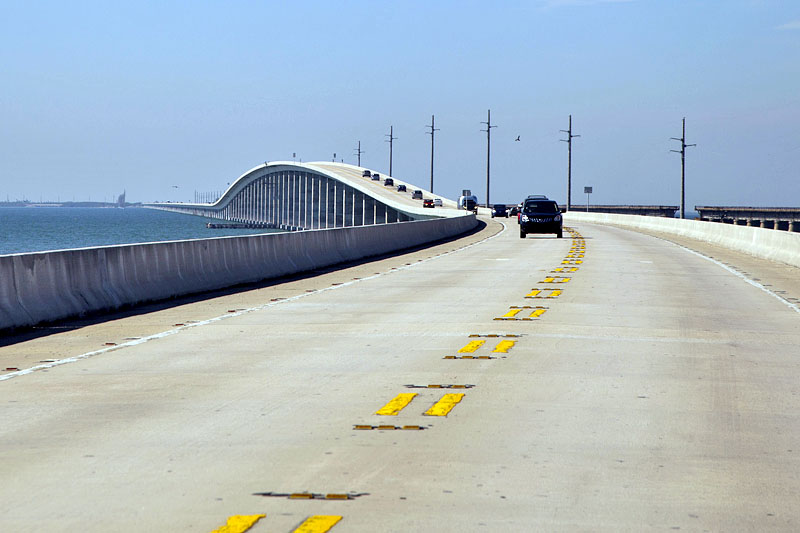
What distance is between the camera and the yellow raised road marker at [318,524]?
18.2ft

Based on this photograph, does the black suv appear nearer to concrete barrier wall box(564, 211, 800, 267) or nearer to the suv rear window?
the suv rear window

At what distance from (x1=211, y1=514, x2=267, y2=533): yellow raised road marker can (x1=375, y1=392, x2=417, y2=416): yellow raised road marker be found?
287 centimetres

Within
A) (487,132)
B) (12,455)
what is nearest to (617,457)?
(12,455)

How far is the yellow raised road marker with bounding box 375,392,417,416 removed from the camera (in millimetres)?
8648

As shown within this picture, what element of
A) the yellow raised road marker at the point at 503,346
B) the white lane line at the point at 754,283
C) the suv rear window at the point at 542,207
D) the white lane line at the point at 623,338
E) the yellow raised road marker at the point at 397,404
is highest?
the suv rear window at the point at 542,207

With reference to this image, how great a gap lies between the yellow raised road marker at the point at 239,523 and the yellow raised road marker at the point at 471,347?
6584 millimetres

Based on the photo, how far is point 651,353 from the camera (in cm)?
1218

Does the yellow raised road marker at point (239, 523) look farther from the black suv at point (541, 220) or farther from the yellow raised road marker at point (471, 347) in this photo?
the black suv at point (541, 220)

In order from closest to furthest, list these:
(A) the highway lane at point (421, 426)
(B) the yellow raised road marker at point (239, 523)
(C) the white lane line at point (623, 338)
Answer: (B) the yellow raised road marker at point (239, 523) < (A) the highway lane at point (421, 426) < (C) the white lane line at point (623, 338)

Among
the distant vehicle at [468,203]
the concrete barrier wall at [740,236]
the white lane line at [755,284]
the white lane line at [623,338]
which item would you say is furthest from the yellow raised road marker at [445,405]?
the distant vehicle at [468,203]

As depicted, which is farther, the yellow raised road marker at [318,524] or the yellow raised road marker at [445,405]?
the yellow raised road marker at [445,405]

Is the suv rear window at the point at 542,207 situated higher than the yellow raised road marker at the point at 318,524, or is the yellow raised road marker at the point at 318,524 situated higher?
the suv rear window at the point at 542,207

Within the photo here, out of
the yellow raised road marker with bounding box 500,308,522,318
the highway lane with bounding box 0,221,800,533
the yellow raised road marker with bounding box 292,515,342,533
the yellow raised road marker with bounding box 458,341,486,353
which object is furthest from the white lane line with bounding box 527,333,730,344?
the yellow raised road marker with bounding box 292,515,342,533

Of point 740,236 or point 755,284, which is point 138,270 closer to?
point 755,284
